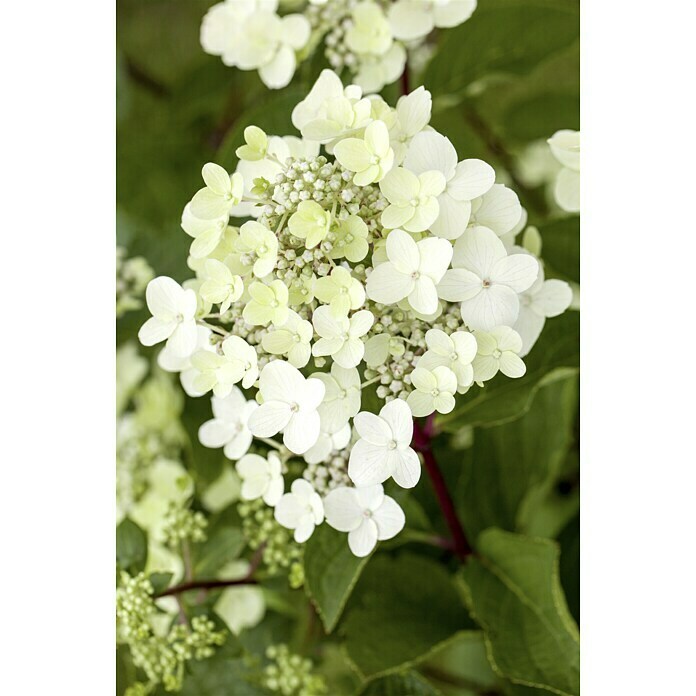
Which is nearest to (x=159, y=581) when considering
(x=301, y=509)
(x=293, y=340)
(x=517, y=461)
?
(x=301, y=509)

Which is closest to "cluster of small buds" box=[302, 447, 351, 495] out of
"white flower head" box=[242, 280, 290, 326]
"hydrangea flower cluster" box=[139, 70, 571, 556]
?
"hydrangea flower cluster" box=[139, 70, 571, 556]

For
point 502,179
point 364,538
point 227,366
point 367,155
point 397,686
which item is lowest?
point 397,686

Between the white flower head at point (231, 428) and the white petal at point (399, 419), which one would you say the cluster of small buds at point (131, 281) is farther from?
the white petal at point (399, 419)

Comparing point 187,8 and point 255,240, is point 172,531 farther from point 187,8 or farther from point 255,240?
point 187,8

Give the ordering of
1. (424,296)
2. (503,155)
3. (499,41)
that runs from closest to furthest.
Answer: (424,296) → (499,41) → (503,155)

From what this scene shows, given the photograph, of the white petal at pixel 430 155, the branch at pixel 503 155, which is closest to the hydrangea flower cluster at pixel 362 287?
the white petal at pixel 430 155

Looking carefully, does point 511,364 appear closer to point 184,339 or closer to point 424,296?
point 424,296

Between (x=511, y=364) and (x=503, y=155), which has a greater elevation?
(x=503, y=155)
